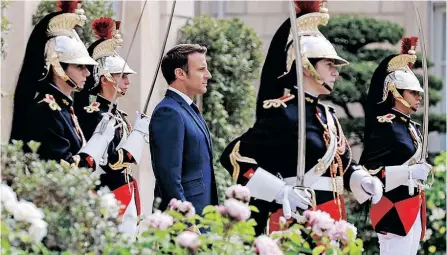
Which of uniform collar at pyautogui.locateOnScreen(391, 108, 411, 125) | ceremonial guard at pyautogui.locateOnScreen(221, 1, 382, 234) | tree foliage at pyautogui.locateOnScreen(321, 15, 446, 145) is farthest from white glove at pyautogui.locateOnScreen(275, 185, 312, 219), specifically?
tree foliage at pyautogui.locateOnScreen(321, 15, 446, 145)

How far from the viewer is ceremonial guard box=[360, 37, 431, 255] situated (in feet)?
32.3

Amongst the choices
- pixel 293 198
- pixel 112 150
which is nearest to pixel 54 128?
pixel 112 150

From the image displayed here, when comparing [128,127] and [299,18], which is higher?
[299,18]

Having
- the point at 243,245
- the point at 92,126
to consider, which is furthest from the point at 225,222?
the point at 92,126

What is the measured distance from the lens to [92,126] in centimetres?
909

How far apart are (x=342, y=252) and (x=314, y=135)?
78.7 inches

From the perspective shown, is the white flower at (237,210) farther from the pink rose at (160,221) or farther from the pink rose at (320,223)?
the pink rose at (320,223)

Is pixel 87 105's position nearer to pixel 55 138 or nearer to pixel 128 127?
pixel 128 127

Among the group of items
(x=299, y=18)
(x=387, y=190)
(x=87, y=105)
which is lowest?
(x=387, y=190)

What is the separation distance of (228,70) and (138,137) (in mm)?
4789

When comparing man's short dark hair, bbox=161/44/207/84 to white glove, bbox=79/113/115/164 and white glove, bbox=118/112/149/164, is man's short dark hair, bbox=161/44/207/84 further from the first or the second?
white glove, bbox=118/112/149/164

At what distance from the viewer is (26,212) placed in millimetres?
5414

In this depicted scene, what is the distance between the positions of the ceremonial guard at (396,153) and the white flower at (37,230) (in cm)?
461

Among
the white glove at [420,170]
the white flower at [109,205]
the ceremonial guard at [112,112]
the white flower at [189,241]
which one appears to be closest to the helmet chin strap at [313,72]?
the ceremonial guard at [112,112]
